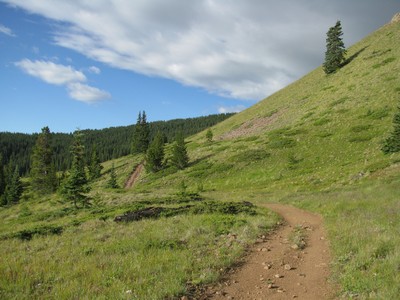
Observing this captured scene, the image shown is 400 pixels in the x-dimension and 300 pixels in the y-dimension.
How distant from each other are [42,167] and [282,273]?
6658 cm

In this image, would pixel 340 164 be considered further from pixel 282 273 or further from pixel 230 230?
pixel 282 273

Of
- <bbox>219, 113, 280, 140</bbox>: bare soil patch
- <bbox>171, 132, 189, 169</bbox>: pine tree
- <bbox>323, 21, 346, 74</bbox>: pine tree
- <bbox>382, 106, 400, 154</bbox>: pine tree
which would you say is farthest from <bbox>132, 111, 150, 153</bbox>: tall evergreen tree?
<bbox>382, 106, 400, 154</bbox>: pine tree

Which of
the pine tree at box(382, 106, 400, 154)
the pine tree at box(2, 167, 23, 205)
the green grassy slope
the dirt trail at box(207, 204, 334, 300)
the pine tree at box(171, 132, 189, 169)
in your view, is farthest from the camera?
the pine tree at box(2, 167, 23, 205)

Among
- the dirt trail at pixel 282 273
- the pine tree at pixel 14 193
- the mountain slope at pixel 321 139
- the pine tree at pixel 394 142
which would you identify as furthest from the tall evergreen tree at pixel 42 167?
the dirt trail at pixel 282 273

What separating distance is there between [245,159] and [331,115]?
16.7m

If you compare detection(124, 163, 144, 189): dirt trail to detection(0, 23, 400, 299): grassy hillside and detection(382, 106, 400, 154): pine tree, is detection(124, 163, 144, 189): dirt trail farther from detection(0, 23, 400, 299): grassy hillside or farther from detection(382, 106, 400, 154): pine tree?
detection(382, 106, 400, 154): pine tree

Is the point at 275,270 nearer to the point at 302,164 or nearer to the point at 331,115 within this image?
the point at 302,164

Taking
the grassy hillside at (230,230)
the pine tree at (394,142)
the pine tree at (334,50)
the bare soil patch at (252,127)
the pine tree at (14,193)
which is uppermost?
the pine tree at (334,50)

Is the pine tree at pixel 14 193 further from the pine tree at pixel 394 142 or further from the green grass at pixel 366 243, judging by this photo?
the green grass at pixel 366 243

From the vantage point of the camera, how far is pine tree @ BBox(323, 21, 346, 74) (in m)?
69.9

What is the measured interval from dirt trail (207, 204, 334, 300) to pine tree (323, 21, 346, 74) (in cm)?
6906

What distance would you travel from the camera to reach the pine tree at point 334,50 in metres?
69.9

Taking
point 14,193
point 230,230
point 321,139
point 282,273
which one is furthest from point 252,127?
point 282,273

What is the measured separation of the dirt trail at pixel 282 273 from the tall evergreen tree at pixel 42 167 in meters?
62.9
